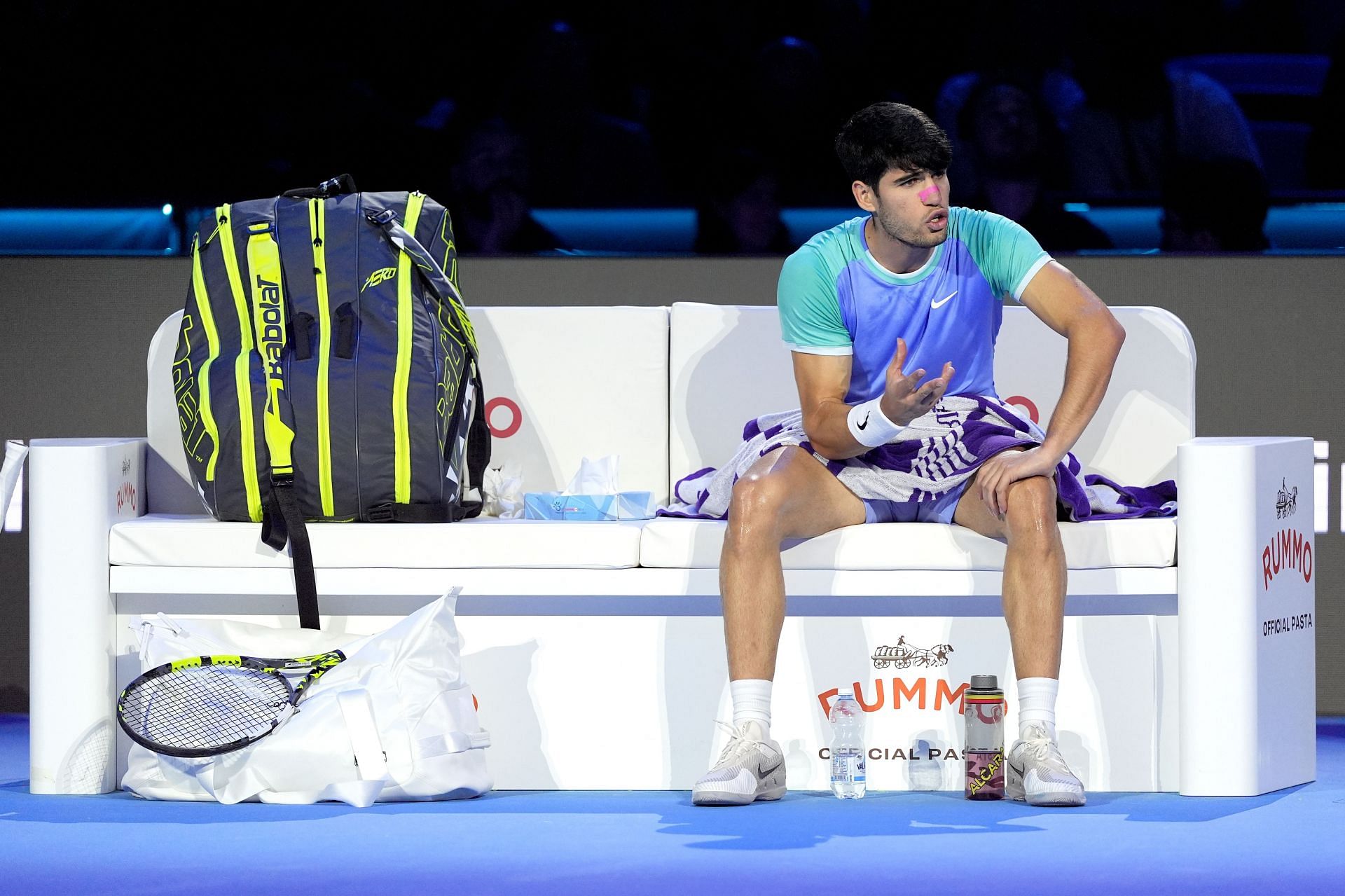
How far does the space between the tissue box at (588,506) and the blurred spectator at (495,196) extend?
1.15 meters

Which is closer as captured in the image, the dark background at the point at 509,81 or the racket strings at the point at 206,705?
the racket strings at the point at 206,705

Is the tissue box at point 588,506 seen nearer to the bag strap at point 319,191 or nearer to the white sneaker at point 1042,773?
the bag strap at point 319,191

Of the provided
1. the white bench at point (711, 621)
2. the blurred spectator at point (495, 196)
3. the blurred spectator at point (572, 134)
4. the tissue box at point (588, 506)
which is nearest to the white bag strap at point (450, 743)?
the white bench at point (711, 621)

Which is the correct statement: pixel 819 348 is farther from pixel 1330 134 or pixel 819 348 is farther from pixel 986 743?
pixel 1330 134

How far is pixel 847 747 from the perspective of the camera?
306 cm

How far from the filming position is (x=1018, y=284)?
124 inches

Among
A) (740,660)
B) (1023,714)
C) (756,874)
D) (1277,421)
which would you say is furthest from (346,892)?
(1277,421)

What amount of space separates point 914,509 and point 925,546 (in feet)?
0.34

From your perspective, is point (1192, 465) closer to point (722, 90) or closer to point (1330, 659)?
point (1330, 659)

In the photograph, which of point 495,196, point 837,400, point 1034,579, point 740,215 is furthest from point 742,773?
point 495,196

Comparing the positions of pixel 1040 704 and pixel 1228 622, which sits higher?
pixel 1228 622

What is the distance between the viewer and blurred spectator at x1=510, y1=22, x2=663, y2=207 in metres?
4.54

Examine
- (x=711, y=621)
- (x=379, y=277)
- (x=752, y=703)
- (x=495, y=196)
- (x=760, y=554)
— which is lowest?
(x=752, y=703)

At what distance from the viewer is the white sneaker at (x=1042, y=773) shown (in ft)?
9.27
